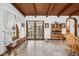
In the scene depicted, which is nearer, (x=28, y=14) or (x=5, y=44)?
(x=5, y=44)

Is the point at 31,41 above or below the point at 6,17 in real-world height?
below

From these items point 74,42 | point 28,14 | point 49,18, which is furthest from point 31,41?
point 49,18

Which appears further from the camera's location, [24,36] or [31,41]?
[31,41]

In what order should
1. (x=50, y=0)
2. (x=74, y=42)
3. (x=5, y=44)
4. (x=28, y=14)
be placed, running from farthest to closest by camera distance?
(x=28, y=14) → (x=74, y=42) → (x=5, y=44) → (x=50, y=0)

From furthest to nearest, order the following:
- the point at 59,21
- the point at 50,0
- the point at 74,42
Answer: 1. the point at 59,21
2. the point at 74,42
3. the point at 50,0

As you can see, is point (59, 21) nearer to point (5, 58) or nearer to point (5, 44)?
point (5, 44)

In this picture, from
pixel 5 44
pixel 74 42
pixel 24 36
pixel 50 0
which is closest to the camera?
pixel 50 0

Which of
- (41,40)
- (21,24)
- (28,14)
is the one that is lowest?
(41,40)

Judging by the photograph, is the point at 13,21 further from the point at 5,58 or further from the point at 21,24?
the point at 5,58

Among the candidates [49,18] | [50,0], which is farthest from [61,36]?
[50,0]

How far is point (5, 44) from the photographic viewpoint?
5254mm

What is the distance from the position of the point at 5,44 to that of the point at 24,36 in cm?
153

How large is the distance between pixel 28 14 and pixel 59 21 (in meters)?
3.09

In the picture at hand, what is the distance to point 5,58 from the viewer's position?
2.72 m
